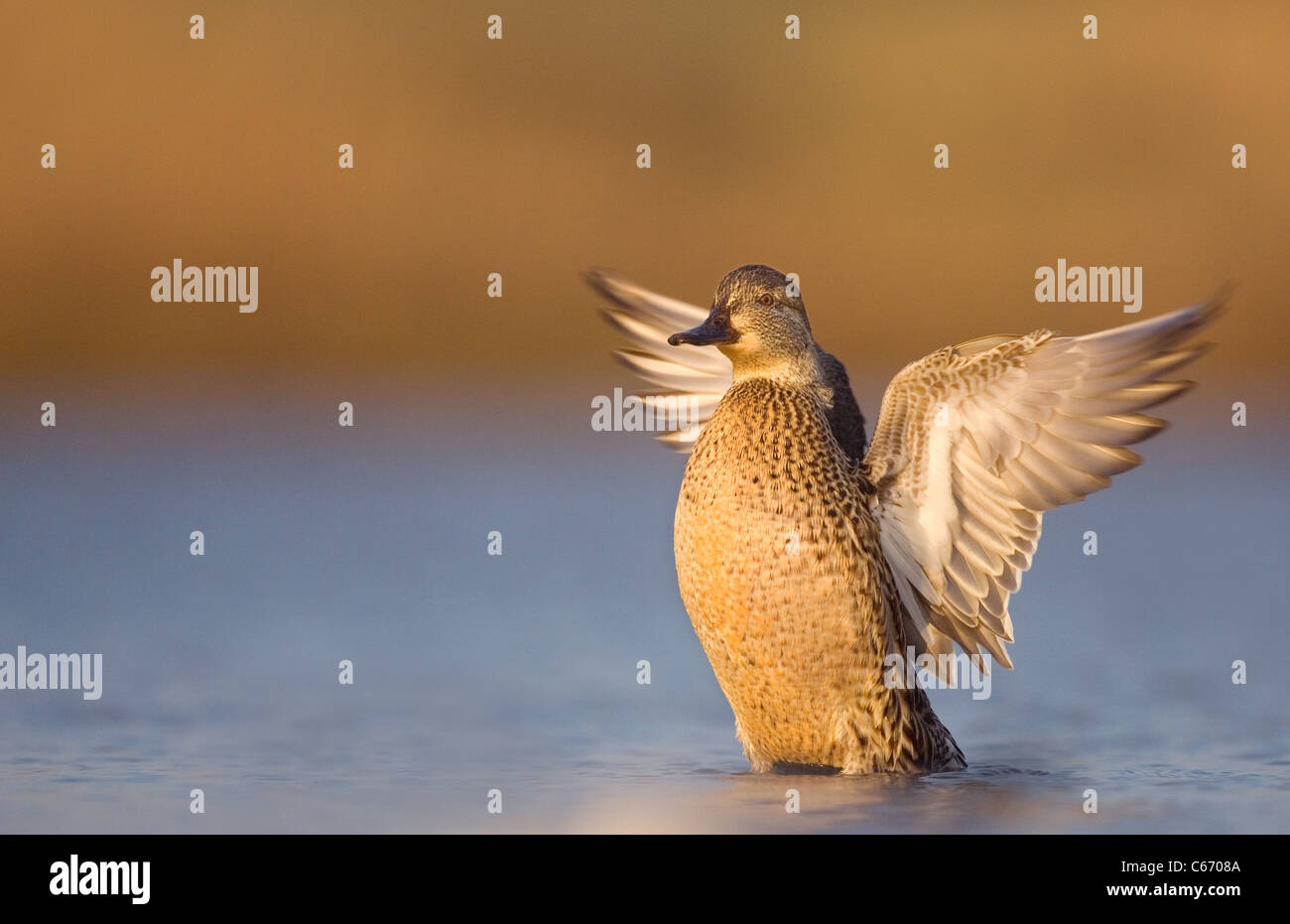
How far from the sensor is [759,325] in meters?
6.23

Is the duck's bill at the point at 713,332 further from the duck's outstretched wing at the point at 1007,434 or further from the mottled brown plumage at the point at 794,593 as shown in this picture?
the duck's outstretched wing at the point at 1007,434

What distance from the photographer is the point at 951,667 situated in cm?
618

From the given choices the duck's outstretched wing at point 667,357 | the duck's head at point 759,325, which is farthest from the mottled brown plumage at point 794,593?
the duck's outstretched wing at point 667,357

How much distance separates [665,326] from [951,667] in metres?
2.15

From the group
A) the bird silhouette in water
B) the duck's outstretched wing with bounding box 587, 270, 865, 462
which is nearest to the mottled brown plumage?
the bird silhouette in water

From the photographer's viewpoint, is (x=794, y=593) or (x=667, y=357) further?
(x=667, y=357)

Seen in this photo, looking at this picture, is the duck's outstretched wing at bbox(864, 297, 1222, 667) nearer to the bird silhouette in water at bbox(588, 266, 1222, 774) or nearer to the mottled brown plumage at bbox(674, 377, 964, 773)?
the bird silhouette in water at bbox(588, 266, 1222, 774)

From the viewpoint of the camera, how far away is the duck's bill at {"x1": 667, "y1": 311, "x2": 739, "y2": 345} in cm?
615

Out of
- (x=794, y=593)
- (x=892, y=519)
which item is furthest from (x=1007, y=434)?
(x=794, y=593)

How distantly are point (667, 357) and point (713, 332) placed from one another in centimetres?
130

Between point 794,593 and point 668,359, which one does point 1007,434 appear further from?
point 668,359

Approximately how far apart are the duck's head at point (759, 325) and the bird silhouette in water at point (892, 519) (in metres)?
0.07

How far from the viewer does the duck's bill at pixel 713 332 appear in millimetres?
6148

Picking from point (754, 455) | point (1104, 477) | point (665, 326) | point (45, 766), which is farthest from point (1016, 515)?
point (45, 766)
